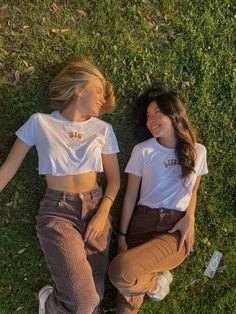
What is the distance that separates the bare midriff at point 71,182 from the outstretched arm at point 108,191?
0.23 m

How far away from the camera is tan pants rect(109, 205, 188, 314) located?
14.7 ft

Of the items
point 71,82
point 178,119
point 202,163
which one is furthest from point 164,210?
point 71,82

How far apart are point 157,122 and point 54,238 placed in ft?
4.90

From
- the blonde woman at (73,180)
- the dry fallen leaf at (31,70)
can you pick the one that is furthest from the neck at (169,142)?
the dry fallen leaf at (31,70)

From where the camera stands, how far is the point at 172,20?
524 cm

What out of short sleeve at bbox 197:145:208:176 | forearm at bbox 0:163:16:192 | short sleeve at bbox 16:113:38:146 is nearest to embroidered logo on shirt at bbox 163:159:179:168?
short sleeve at bbox 197:145:208:176

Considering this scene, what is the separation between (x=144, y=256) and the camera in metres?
4.55

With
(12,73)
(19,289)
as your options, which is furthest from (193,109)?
(19,289)

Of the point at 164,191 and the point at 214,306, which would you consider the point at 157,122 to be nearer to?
the point at 164,191

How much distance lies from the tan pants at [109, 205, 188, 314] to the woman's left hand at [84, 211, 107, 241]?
1.01ft

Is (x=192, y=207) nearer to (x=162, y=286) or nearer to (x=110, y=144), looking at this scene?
(x=162, y=286)

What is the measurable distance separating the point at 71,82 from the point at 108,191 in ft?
3.73

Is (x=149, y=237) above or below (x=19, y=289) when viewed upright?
above

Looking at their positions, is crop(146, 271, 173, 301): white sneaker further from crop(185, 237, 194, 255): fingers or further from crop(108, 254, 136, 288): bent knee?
crop(108, 254, 136, 288): bent knee
